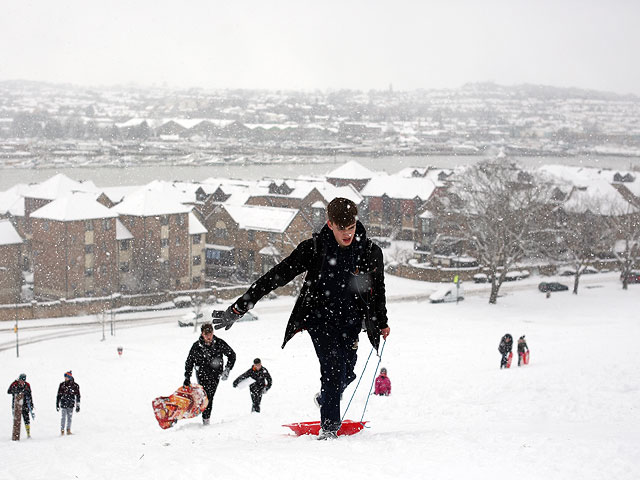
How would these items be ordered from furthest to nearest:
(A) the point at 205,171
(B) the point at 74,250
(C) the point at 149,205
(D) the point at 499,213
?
(A) the point at 205,171
(C) the point at 149,205
(B) the point at 74,250
(D) the point at 499,213

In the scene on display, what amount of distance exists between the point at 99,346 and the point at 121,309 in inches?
610

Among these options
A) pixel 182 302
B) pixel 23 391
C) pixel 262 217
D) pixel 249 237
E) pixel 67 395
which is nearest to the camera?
pixel 23 391

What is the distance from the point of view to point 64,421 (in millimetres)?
12016

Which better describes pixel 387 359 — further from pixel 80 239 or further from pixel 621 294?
pixel 80 239

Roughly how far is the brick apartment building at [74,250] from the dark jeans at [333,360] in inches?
1674

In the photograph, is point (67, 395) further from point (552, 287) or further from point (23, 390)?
point (552, 287)

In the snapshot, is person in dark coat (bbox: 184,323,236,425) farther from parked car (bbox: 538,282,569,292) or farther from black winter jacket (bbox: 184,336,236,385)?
parked car (bbox: 538,282,569,292)

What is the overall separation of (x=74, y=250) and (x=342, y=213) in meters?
43.6

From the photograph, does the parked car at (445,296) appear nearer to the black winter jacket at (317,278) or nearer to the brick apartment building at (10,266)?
the brick apartment building at (10,266)

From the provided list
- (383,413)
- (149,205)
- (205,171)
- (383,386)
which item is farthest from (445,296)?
(205,171)

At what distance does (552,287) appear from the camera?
153 feet

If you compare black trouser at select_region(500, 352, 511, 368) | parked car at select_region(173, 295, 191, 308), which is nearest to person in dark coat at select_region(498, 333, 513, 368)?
black trouser at select_region(500, 352, 511, 368)

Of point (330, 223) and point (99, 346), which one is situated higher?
point (330, 223)

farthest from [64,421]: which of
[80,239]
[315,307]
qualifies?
[80,239]
